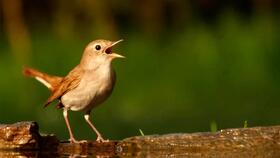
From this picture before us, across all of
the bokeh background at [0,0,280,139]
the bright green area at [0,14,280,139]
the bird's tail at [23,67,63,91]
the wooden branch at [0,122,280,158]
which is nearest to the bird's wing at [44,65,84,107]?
the bird's tail at [23,67,63,91]

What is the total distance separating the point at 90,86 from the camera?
379 inches

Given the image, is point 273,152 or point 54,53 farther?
point 54,53

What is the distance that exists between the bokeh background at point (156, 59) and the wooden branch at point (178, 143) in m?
5.43

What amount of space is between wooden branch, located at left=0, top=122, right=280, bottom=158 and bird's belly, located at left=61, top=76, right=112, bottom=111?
1.08 meters

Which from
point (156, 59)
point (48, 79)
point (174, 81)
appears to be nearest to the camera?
point (48, 79)

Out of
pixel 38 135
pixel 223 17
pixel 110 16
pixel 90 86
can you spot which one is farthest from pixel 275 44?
pixel 38 135

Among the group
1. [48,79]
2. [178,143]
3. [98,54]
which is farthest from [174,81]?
[178,143]

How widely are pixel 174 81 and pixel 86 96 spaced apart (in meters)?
7.61

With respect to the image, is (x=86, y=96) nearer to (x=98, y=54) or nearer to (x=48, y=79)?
(x=98, y=54)

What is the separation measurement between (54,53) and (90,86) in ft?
30.4

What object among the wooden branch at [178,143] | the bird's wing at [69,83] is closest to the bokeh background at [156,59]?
the bird's wing at [69,83]

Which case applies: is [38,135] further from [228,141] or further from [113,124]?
[113,124]

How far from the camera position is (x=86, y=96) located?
9.60m

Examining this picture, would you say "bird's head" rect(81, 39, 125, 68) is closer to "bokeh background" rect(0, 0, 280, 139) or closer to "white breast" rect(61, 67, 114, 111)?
"white breast" rect(61, 67, 114, 111)
